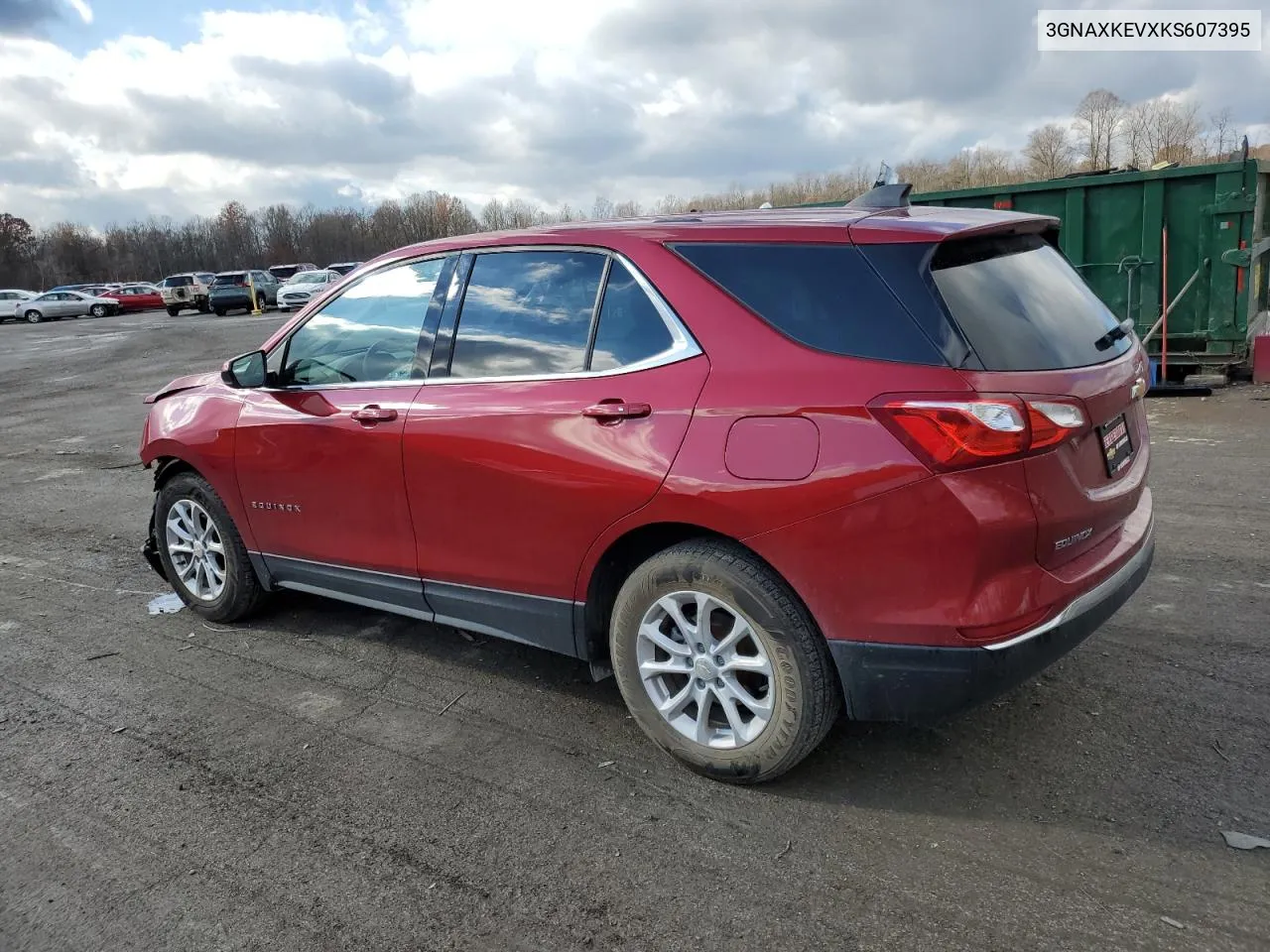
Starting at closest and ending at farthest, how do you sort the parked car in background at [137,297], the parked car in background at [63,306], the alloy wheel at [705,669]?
the alloy wheel at [705,669] < the parked car in background at [63,306] < the parked car in background at [137,297]

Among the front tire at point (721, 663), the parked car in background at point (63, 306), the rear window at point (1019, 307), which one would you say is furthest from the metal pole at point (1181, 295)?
the parked car in background at point (63, 306)

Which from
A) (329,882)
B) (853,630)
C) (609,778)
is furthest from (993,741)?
(329,882)

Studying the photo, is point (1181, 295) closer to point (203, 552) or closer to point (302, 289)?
point (203, 552)

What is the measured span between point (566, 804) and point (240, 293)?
40.3 metres

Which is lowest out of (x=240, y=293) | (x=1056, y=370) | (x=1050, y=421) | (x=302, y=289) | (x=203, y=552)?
(x=203, y=552)

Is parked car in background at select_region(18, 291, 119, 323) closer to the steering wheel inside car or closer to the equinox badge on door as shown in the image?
the equinox badge on door

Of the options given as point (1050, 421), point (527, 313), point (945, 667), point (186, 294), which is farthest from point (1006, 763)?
point (186, 294)

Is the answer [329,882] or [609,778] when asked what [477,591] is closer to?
[609,778]

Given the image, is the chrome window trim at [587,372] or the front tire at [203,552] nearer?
the chrome window trim at [587,372]

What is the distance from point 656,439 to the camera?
3.09m

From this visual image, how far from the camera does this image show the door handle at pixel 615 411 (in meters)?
3.15

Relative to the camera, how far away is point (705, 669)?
3188 millimetres

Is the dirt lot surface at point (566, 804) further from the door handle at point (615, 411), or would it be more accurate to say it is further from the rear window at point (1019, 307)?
the rear window at point (1019, 307)

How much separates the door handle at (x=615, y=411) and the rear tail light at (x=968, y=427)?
766 millimetres
